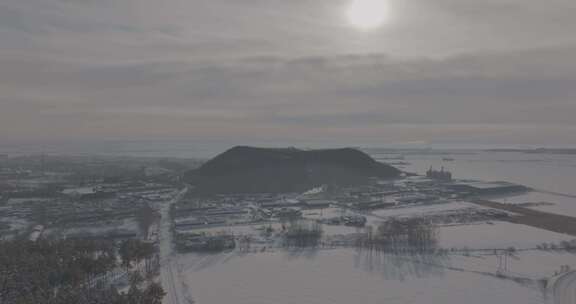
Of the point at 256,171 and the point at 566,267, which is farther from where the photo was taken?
the point at 256,171

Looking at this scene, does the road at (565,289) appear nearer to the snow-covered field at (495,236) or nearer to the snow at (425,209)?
the snow-covered field at (495,236)

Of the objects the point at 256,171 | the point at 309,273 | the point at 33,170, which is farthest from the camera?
the point at 33,170

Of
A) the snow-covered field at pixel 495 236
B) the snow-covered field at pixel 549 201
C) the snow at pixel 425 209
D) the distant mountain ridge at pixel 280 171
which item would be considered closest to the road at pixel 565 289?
the snow-covered field at pixel 495 236

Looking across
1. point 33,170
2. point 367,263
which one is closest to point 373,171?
point 367,263

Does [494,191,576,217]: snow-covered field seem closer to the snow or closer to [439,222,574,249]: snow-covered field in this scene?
the snow

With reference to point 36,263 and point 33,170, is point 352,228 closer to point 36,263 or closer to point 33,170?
point 36,263

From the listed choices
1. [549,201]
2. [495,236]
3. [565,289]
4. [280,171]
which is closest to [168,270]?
[565,289]
